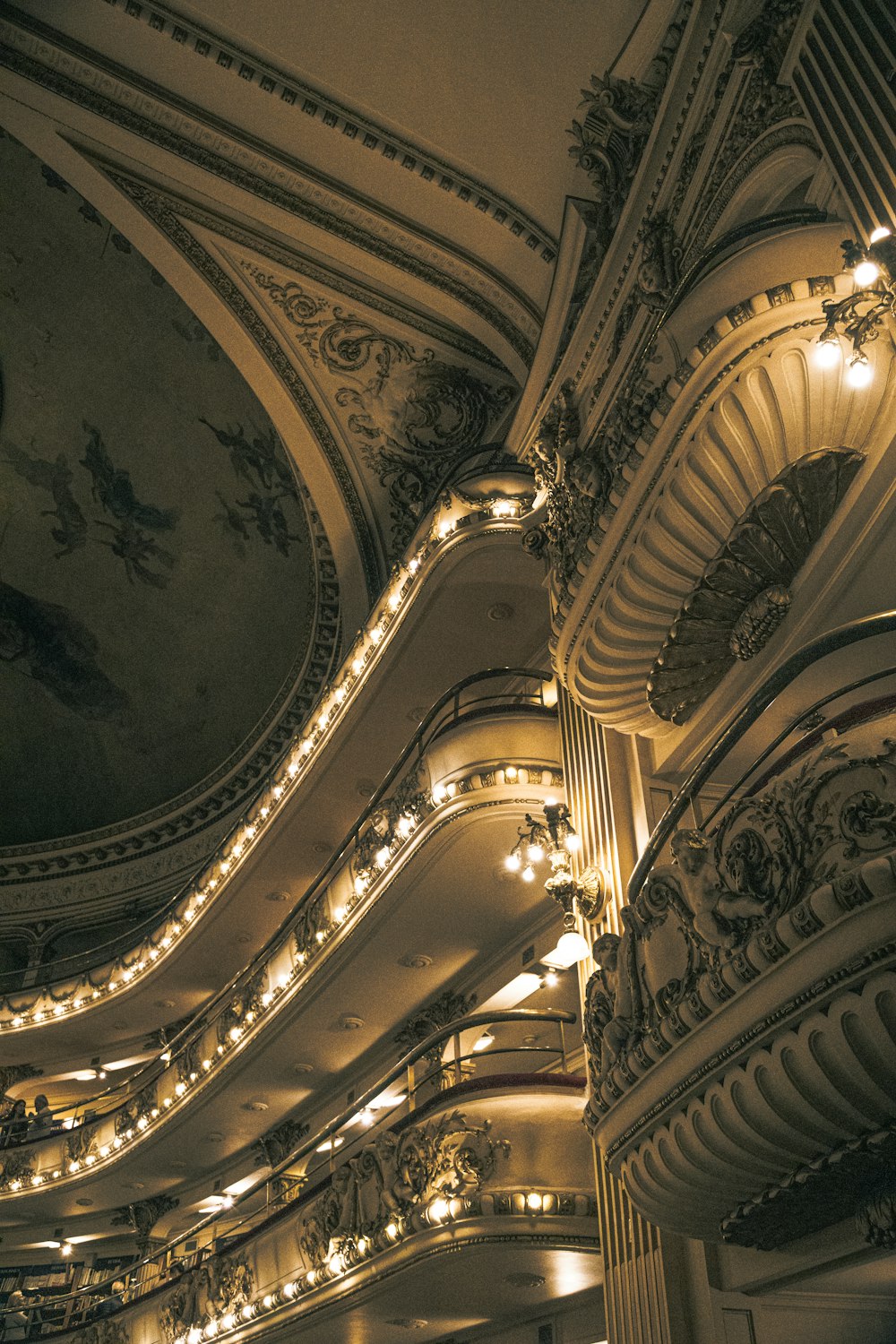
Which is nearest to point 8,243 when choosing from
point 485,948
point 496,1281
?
point 485,948

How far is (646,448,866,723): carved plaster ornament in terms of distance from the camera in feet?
18.5

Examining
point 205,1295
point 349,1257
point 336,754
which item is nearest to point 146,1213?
point 205,1295

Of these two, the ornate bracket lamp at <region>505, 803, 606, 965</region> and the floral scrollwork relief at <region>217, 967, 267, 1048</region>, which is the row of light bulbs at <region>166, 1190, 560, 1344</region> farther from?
the floral scrollwork relief at <region>217, 967, 267, 1048</region>

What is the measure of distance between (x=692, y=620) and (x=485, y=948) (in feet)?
16.5

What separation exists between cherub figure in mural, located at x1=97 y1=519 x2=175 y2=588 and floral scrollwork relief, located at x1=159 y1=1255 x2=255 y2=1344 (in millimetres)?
12150

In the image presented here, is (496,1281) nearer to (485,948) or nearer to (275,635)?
(485,948)

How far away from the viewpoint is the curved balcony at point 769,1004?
3717mm

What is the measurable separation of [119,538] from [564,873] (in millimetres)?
14586

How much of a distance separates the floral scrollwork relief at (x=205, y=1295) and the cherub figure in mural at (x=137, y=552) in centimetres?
1215

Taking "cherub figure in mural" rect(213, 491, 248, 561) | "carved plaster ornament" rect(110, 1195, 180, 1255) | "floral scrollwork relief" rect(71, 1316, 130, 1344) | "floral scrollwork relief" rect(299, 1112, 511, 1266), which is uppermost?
"cherub figure in mural" rect(213, 491, 248, 561)

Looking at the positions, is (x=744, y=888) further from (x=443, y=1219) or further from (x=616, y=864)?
(x=443, y=1219)

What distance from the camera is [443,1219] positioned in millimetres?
6863

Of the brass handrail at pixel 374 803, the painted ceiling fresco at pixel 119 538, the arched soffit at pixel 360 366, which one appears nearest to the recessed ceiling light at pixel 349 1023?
the brass handrail at pixel 374 803

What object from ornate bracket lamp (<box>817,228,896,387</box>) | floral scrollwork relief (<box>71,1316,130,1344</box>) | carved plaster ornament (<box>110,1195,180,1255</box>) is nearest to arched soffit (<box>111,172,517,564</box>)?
ornate bracket lamp (<box>817,228,896,387</box>)
